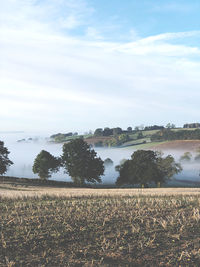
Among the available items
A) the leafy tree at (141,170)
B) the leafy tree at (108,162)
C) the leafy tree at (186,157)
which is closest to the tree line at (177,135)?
the leafy tree at (186,157)

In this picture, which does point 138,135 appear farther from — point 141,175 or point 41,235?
point 41,235

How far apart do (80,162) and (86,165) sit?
68.0 inches

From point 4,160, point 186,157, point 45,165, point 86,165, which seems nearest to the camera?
point 4,160

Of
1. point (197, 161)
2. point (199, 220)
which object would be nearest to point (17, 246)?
point (199, 220)

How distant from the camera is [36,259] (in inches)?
419

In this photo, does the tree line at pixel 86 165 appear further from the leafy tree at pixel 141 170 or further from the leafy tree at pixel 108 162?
the leafy tree at pixel 108 162

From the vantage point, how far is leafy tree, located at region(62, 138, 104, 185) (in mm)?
66750

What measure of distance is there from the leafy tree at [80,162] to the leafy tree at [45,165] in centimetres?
287

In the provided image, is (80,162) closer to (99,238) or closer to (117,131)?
(99,238)

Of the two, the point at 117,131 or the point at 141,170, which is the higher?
the point at 117,131

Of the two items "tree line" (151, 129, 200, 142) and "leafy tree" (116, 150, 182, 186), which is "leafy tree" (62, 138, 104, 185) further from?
"tree line" (151, 129, 200, 142)

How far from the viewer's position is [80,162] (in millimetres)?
66812

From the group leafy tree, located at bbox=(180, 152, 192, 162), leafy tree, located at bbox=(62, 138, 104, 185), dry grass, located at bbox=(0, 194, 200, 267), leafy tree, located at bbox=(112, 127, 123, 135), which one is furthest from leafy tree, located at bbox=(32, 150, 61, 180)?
leafy tree, located at bbox=(112, 127, 123, 135)

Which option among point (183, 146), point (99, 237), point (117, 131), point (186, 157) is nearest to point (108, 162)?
point (183, 146)
